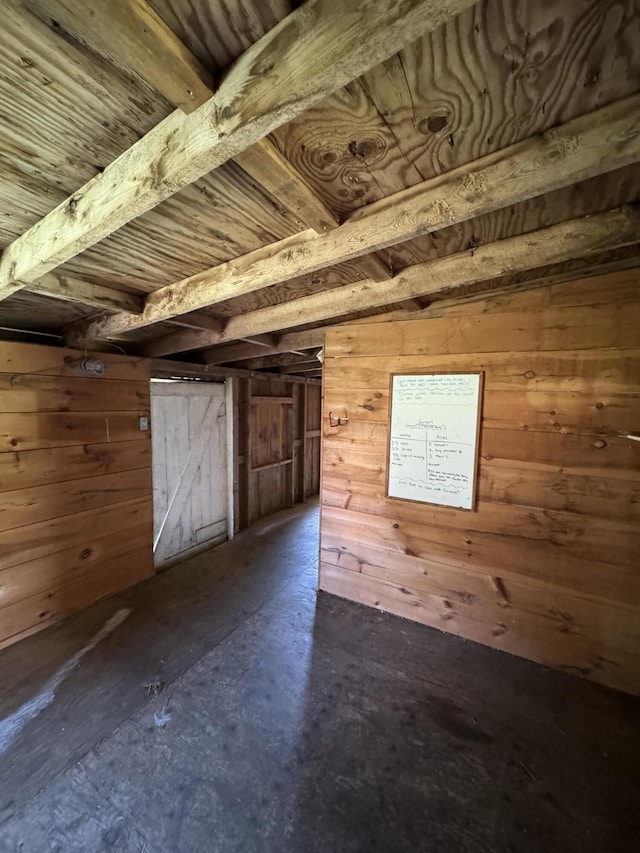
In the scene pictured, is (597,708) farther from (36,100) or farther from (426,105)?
(36,100)

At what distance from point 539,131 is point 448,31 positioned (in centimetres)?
41

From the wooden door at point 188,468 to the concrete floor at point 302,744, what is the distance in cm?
115

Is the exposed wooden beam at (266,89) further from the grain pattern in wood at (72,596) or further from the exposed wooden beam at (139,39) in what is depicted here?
the grain pattern in wood at (72,596)

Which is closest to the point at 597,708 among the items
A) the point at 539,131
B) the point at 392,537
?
the point at 392,537

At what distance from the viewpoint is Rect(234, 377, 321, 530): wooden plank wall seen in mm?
4230

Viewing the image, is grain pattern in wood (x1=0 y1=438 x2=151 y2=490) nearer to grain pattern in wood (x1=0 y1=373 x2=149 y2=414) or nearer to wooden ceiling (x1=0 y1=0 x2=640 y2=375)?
grain pattern in wood (x1=0 y1=373 x2=149 y2=414)

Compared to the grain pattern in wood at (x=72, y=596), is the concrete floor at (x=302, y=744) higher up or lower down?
lower down

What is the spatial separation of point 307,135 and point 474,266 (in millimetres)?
1012

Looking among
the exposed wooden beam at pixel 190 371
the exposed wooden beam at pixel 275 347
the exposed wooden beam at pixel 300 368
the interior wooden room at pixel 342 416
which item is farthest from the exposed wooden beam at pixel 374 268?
the exposed wooden beam at pixel 300 368

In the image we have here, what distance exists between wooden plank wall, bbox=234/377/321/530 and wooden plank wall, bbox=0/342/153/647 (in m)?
1.43

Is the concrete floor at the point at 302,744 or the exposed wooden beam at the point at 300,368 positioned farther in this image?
the exposed wooden beam at the point at 300,368

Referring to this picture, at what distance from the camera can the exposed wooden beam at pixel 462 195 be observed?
0.79 m

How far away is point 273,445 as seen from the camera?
481 cm

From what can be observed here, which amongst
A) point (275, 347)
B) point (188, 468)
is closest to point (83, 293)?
point (275, 347)
